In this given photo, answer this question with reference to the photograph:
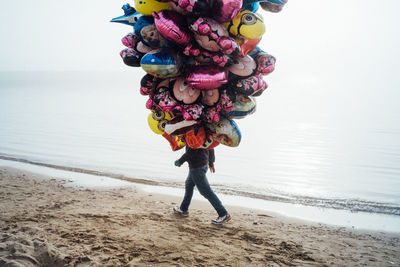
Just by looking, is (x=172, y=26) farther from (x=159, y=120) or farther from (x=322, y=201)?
(x=322, y=201)

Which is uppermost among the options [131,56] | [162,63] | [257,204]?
[131,56]

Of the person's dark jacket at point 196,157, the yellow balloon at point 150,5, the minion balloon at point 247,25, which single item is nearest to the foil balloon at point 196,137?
the person's dark jacket at point 196,157

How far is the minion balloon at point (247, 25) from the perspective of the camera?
2764 millimetres

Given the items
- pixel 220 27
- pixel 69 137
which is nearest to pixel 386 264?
pixel 220 27

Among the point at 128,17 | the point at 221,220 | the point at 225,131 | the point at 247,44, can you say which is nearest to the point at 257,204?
the point at 221,220

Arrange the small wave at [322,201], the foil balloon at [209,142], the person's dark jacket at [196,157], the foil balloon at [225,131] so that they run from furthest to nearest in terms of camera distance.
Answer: the small wave at [322,201] → the person's dark jacket at [196,157] → the foil balloon at [209,142] → the foil balloon at [225,131]

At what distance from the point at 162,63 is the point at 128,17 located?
843 millimetres

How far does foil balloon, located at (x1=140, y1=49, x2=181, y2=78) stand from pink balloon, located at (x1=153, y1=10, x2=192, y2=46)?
152 millimetres

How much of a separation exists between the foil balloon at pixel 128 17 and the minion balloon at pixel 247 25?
0.98 metres

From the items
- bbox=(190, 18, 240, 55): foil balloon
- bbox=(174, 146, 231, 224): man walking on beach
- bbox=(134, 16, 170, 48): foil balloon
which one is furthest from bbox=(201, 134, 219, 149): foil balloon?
bbox=(134, 16, 170, 48): foil balloon

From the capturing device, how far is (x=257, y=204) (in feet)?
15.9

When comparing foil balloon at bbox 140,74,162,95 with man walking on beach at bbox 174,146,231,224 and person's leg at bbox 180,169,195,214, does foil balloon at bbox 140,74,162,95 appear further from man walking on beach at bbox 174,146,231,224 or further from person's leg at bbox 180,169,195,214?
person's leg at bbox 180,169,195,214

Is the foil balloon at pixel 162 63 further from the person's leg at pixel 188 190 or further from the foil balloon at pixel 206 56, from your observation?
the person's leg at pixel 188 190

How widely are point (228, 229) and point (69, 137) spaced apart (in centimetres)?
805
